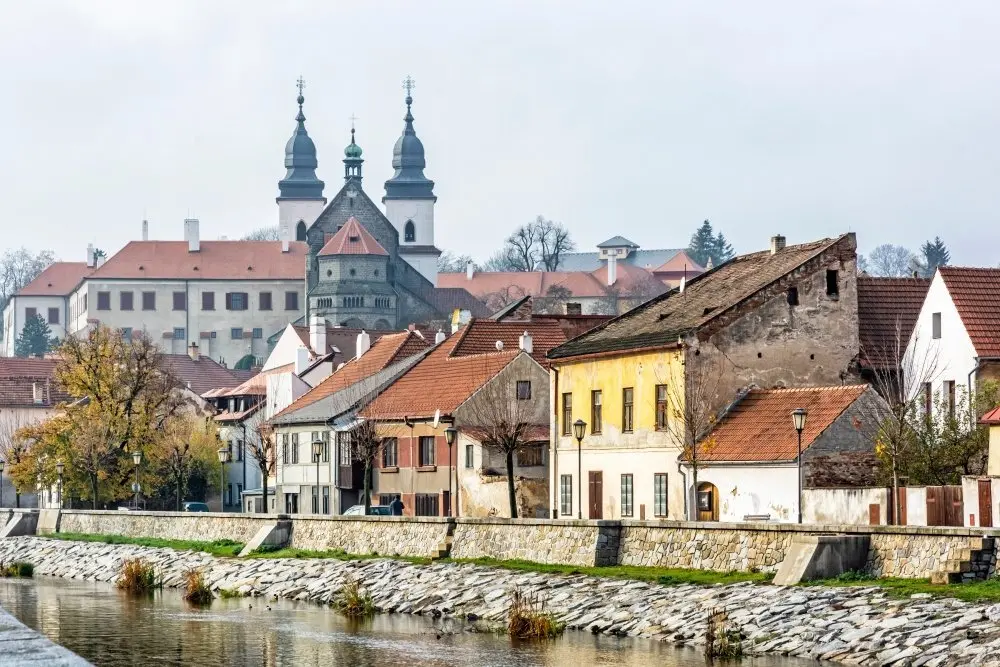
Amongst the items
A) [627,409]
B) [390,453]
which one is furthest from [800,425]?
[390,453]

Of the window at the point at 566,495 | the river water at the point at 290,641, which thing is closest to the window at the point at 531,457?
the window at the point at 566,495

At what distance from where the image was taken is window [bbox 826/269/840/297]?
50.9m

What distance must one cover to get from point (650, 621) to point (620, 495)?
16777 millimetres

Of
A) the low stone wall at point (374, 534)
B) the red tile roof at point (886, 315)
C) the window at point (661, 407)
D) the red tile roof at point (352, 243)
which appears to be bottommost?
the low stone wall at point (374, 534)

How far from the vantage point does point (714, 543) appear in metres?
36.8

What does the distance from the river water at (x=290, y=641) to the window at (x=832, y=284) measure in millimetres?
15408

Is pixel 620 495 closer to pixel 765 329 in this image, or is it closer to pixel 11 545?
pixel 765 329

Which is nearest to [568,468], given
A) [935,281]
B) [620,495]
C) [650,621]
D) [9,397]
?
[620,495]

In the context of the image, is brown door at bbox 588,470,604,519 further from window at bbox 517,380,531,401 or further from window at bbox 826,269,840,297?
window at bbox 517,380,531,401

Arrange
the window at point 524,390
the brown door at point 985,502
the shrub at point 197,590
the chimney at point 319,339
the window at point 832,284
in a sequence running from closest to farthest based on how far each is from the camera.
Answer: the brown door at point 985,502, the shrub at point 197,590, the window at point 832,284, the window at point 524,390, the chimney at point 319,339

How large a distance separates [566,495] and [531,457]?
4973 millimetres

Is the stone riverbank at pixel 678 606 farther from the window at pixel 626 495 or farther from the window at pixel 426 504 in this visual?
the window at pixel 426 504

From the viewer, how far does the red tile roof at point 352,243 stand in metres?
188

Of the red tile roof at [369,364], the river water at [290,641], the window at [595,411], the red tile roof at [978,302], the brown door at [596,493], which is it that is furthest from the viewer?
the red tile roof at [369,364]
